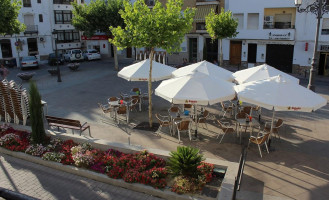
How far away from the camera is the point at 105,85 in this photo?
2173 centimetres

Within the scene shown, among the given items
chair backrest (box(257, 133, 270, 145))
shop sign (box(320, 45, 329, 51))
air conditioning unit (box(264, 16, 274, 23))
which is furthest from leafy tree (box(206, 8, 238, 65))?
chair backrest (box(257, 133, 270, 145))

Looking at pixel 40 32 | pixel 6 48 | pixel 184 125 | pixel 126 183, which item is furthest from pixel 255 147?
pixel 40 32

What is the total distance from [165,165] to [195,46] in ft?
80.5

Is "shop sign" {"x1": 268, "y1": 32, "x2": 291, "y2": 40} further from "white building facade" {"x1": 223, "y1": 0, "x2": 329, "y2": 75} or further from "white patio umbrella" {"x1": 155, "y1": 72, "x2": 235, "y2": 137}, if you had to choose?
"white patio umbrella" {"x1": 155, "y1": 72, "x2": 235, "y2": 137}

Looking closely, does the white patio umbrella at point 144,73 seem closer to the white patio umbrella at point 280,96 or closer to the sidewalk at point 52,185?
the white patio umbrella at point 280,96

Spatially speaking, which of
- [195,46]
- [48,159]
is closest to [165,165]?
[48,159]

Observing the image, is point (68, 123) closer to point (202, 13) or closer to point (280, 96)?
point (280, 96)

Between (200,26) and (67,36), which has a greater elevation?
(200,26)

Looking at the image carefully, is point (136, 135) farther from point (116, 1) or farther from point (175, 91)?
point (116, 1)

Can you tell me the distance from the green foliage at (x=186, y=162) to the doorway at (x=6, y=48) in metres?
33.6

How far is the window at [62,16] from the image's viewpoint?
40.3 m

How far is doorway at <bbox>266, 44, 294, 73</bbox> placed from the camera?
2603cm

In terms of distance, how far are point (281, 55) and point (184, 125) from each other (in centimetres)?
1859

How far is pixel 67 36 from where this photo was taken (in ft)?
137
